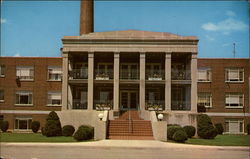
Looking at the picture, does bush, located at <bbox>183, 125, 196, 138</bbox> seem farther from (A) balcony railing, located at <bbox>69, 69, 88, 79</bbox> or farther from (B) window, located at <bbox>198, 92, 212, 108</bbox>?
(A) balcony railing, located at <bbox>69, 69, 88, 79</bbox>

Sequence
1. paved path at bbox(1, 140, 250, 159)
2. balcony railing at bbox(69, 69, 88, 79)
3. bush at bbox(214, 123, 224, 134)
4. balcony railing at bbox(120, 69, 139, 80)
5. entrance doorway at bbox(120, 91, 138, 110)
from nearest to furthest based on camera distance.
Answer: paved path at bbox(1, 140, 250, 159), balcony railing at bbox(120, 69, 139, 80), balcony railing at bbox(69, 69, 88, 79), bush at bbox(214, 123, 224, 134), entrance doorway at bbox(120, 91, 138, 110)

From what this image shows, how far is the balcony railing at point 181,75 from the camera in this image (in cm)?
3797

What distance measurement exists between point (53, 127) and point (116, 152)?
13.6 m

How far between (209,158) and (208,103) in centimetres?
2670

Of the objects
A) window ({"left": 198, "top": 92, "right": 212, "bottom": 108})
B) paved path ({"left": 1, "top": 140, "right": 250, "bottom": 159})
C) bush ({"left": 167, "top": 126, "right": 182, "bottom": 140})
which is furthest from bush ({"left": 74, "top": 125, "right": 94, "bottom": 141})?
window ({"left": 198, "top": 92, "right": 212, "bottom": 108})

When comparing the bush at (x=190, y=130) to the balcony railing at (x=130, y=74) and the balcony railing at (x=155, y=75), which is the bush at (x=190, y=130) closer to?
the balcony railing at (x=155, y=75)

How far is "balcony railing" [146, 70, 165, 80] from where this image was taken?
124 feet

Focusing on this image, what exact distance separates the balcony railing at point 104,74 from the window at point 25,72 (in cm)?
839

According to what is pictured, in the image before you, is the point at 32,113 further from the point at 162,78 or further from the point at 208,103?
the point at 208,103

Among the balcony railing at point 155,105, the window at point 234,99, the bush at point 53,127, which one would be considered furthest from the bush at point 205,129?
the window at point 234,99

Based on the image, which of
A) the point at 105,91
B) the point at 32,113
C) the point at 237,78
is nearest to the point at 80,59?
the point at 105,91

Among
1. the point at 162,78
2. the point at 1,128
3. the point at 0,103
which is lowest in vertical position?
the point at 1,128

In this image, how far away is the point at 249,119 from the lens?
4312 cm

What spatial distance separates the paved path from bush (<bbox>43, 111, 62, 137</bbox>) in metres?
9.17
